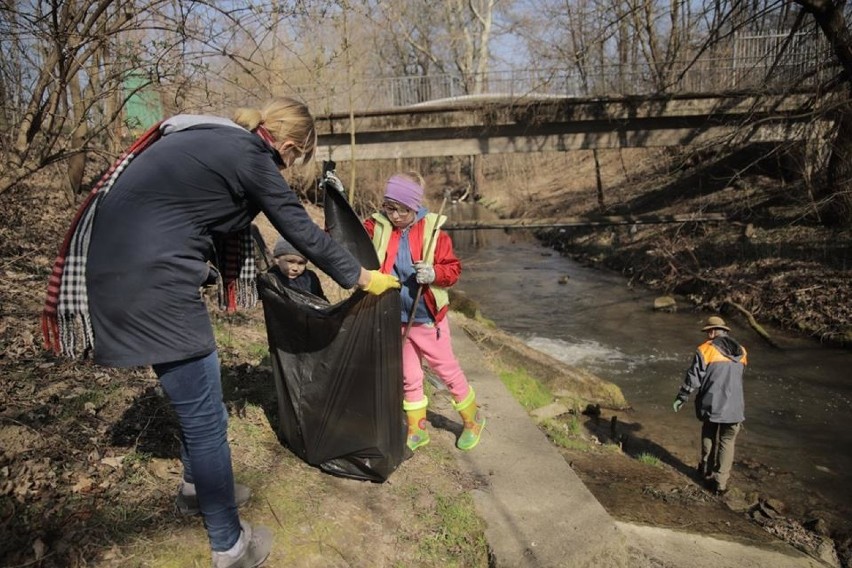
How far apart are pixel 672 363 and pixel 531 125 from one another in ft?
23.8

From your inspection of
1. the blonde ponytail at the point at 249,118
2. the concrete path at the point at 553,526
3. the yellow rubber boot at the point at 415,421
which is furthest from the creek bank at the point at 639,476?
the blonde ponytail at the point at 249,118

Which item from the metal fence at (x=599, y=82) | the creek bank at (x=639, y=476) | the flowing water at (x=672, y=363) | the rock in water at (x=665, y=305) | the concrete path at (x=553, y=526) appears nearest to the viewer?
the concrete path at (x=553, y=526)

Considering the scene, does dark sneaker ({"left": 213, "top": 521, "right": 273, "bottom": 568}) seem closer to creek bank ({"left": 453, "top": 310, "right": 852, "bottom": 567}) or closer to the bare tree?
creek bank ({"left": 453, "top": 310, "right": 852, "bottom": 567})

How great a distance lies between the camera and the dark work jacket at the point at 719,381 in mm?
5473

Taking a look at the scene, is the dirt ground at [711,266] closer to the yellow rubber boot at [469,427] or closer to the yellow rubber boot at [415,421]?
the yellow rubber boot at [469,427]

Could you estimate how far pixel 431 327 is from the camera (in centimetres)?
361

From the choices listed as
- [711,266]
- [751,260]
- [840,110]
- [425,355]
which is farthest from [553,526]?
[711,266]

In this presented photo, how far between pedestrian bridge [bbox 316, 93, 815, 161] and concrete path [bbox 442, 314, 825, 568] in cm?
1042

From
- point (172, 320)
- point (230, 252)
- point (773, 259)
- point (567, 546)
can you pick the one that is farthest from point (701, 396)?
point (773, 259)

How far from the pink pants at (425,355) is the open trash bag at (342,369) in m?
0.38

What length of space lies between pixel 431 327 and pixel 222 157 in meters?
1.84

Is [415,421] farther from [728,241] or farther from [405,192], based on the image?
[728,241]

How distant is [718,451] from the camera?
551 centimetres

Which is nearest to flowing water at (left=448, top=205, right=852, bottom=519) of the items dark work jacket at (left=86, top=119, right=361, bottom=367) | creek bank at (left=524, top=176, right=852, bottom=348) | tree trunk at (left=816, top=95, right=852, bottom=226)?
creek bank at (left=524, top=176, right=852, bottom=348)
